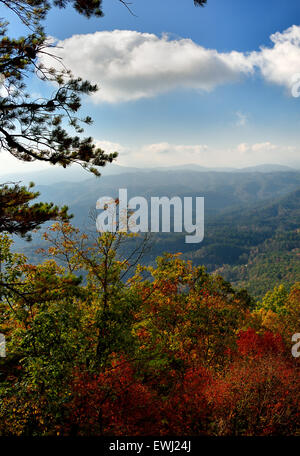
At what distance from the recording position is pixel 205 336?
16.4 m

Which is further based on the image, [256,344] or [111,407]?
[256,344]

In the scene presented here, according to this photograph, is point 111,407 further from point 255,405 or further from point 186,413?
point 255,405

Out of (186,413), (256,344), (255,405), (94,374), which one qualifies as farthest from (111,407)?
(256,344)

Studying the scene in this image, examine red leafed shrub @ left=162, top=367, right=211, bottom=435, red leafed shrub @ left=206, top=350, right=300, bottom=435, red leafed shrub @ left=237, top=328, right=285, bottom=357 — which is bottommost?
red leafed shrub @ left=237, top=328, right=285, bottom=357

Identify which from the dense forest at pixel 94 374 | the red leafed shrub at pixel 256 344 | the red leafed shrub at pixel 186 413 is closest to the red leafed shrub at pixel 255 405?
the dense forest at pixel 94 374

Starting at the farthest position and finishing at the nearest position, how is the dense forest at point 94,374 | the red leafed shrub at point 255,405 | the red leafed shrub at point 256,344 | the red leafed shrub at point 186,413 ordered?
1. the red leafed shrub at point 256,344
2. the red leafed shrub at point 186,413
3. the red leafed shrub at point 255,405
4. the dense forest at point 94,374

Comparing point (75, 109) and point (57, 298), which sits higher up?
point (75, 109)

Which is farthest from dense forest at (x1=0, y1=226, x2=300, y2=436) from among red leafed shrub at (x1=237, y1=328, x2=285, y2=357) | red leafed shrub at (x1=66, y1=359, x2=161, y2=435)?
red leafed shrub at (x1=237, y1=328, x2=285, y2=357)

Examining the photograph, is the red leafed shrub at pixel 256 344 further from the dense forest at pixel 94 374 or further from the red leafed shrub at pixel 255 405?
the red leafed shrub at pixel 255 405

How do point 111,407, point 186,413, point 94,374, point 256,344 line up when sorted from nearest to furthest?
point 94,374 → point 111,407 → point 186,413 → point 256,344

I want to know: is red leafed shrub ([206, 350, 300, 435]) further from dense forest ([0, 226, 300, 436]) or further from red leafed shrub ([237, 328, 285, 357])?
red leafed shrub ([237, 328, 285, 357])
